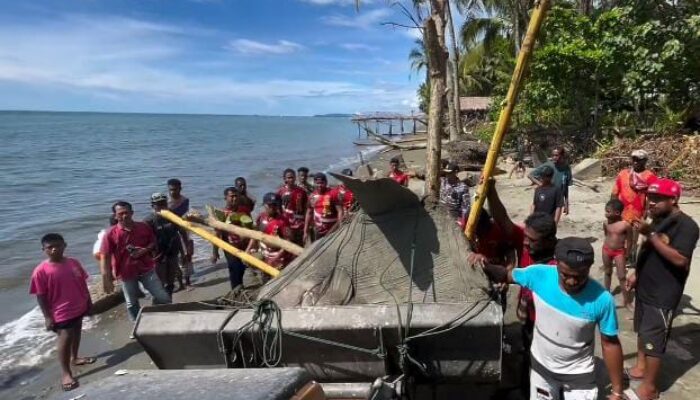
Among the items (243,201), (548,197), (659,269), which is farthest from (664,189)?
(243,201)

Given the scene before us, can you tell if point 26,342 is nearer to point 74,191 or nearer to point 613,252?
point 613,252

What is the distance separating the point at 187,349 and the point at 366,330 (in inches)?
44.6

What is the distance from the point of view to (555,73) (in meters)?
15.8

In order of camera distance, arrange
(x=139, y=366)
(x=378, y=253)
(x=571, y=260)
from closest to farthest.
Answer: (x=571, y=260) → (x=378, y=253) → (x=139, y=366)

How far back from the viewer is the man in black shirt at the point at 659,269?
12.2 ft

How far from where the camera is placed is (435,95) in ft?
15.0

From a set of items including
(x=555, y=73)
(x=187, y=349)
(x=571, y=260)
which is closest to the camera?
(x=571, y=260)

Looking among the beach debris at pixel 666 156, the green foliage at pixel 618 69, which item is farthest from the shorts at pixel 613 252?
the green foliage at pixel 618 69

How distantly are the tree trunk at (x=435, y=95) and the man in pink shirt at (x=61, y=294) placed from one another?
3.86m

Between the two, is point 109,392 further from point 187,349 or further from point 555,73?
point 555,73

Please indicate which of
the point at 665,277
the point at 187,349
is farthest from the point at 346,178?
the point at 665,277

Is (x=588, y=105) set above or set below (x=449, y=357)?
above

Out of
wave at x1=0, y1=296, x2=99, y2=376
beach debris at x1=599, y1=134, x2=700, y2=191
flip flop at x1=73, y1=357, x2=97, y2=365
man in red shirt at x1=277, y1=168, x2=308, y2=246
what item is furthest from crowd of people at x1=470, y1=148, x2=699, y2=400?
beach debris at x1=599, y1=134, x2=700, y2=191

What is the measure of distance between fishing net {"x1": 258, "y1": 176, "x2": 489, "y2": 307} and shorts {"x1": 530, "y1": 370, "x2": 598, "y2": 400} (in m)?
0.64
